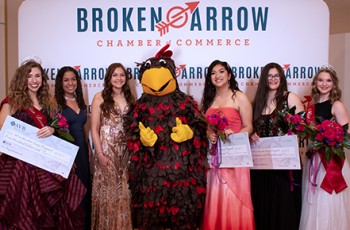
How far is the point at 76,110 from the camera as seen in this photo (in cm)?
354

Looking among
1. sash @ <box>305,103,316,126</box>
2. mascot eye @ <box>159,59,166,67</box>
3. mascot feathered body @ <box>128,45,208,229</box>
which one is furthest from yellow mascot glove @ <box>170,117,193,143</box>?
sash @ <box>305,103,316,126</box>

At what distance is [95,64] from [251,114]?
176cm

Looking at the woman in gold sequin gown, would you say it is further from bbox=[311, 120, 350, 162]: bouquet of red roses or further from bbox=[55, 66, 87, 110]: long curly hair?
bbox=[311, 120, 350, 162]: bouquet of red roses

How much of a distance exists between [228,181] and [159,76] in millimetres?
990

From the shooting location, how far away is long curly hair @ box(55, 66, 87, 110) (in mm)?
3523

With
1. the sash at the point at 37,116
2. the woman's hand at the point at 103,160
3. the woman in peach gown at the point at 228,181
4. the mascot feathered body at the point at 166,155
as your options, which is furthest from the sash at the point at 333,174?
the sash at the point at 37,116

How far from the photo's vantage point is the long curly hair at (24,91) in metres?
2.85

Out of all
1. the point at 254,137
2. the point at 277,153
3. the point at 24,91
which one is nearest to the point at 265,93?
the point at 254,137

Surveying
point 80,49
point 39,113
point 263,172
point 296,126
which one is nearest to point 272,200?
point 263,172

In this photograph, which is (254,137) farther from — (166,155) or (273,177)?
(166,155)

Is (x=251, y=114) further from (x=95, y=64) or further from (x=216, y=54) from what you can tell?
(x=95, y=64)

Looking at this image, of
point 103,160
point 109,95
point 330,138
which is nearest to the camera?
point 330,138
